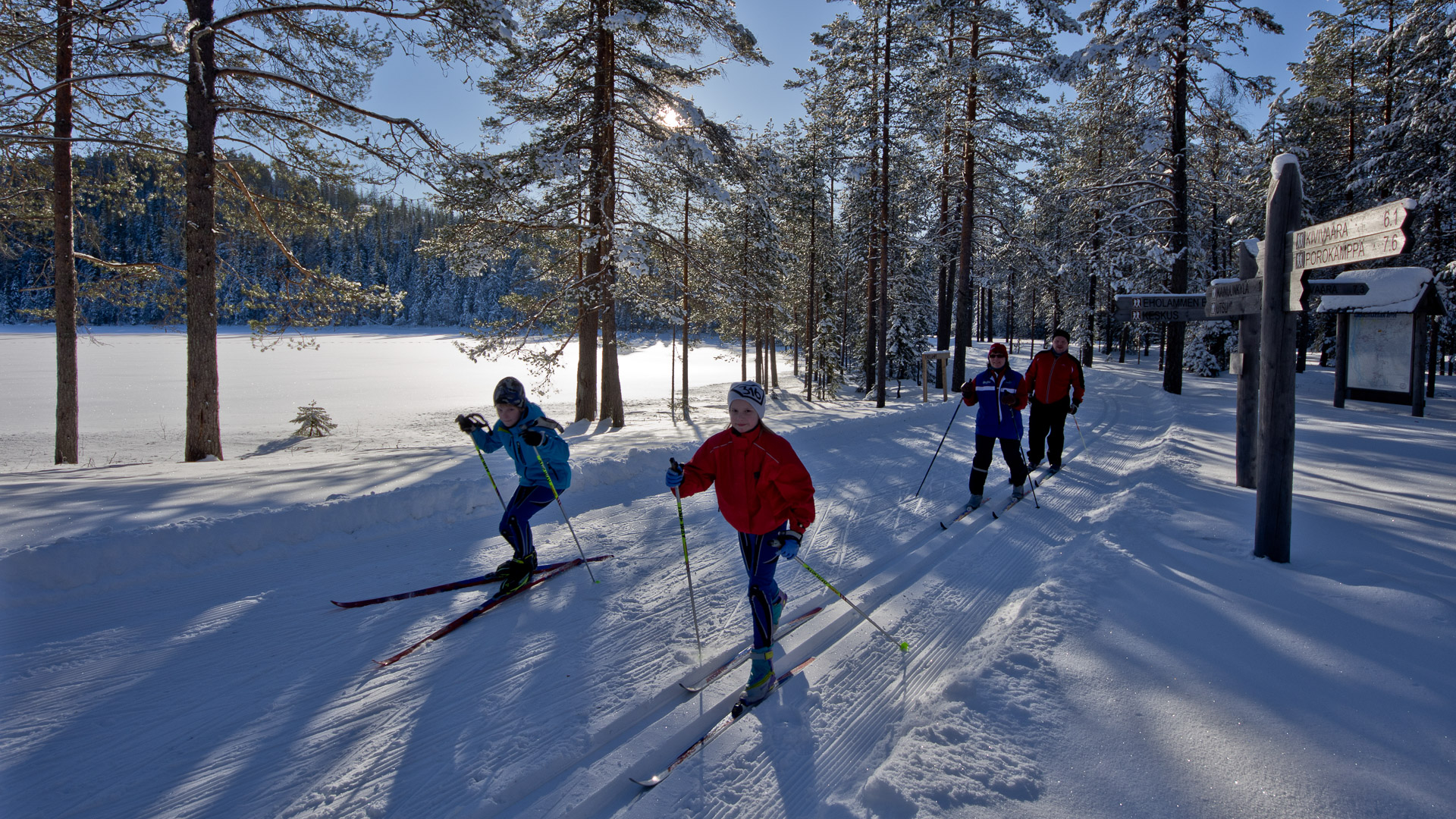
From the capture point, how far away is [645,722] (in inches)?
122

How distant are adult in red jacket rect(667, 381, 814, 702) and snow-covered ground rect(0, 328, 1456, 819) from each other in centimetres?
36

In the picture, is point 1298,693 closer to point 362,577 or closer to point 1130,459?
point 362,577

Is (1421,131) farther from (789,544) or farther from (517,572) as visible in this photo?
(517,572)

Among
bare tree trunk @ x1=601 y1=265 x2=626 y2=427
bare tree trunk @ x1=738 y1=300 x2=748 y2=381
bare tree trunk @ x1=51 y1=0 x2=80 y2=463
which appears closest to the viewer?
bare tree trunk @ x1=51 y1=0 x2=80 y2=463

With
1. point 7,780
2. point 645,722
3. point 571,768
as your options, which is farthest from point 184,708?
point 645,722

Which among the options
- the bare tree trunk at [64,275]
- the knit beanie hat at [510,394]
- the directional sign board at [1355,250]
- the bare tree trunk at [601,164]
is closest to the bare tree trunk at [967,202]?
the bare tree trunk at [601,164]

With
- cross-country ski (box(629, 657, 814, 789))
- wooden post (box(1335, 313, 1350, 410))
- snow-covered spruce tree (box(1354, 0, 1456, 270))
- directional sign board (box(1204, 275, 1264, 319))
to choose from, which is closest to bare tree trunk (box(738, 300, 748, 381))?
directional sign board (box(1204, 275, 1264, 319))

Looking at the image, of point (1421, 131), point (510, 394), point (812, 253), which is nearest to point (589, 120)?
point (510, 394)

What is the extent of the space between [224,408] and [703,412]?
55.4 ft

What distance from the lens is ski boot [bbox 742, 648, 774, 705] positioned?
3221 mm

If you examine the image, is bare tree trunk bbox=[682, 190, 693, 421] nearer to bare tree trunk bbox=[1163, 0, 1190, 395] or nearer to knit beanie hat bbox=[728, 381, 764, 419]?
knit beanie hat bbox=[728, 381, 764, 419]

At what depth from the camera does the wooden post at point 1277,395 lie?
472 cm

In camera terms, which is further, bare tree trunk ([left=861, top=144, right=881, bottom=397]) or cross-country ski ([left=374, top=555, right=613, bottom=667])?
bare tree trunk ([left=861, top=144, right=881, bottom=397])

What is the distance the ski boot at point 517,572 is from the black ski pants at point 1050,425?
6793 millimetres
